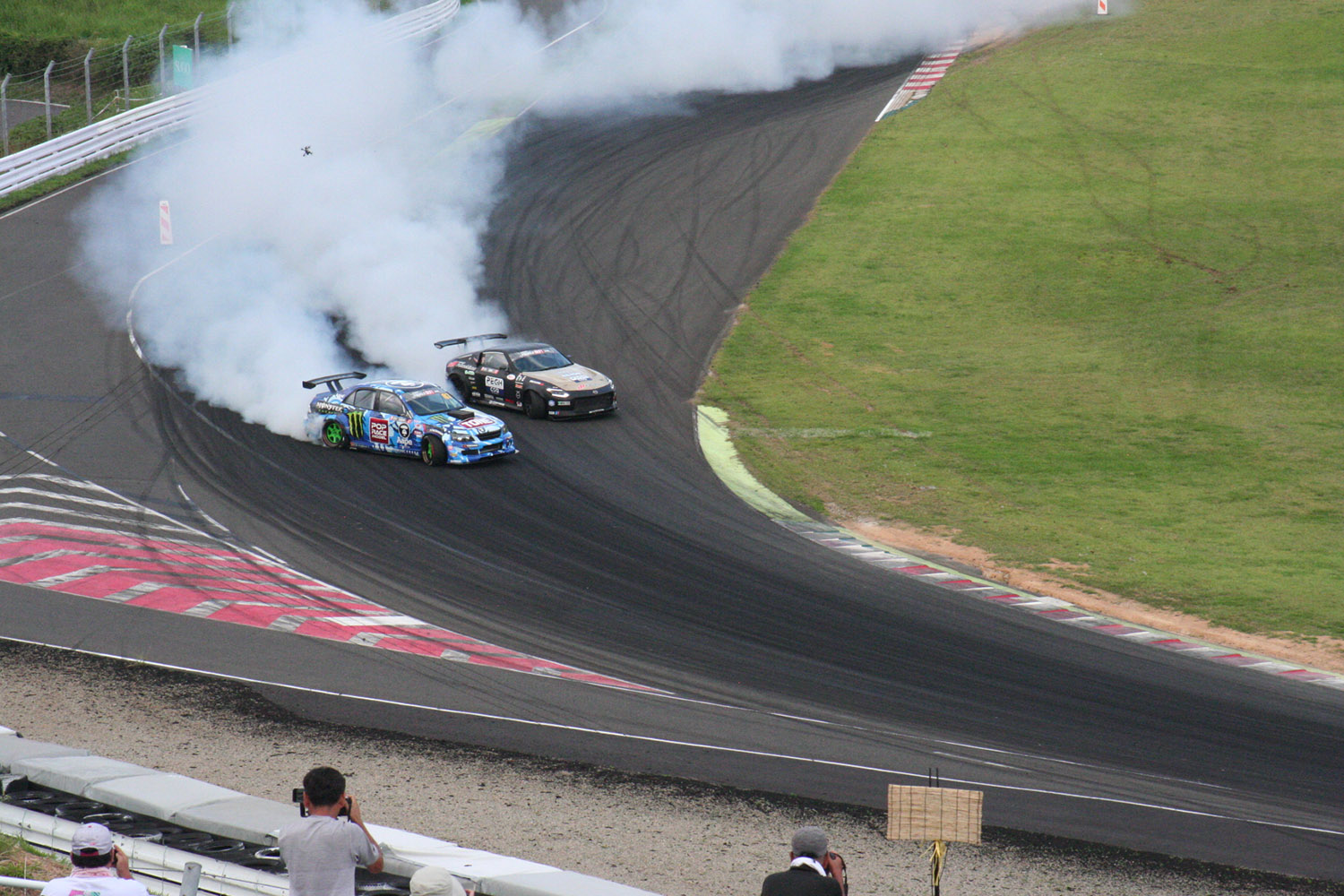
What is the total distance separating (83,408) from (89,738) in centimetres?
1469

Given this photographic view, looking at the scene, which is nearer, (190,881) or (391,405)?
(190,881)

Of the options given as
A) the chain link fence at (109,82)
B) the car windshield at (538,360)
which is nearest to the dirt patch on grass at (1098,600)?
the car windshield at (538,360)

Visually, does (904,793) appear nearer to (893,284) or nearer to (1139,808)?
(1139,808)

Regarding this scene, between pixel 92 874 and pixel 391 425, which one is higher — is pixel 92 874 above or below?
above

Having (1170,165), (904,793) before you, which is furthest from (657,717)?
(1170,165)

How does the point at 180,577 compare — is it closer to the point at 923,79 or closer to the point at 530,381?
the point at 530,381

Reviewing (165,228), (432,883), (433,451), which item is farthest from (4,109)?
(432,883)

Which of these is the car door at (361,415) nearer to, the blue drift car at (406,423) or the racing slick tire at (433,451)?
the blue drift car at (406,423)

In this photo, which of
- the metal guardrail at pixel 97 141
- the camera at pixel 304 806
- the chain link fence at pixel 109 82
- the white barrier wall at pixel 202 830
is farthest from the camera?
the chain link fence at pixel 109 82

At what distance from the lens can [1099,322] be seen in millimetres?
32062

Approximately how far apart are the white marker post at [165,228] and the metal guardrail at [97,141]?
5464 millimetres

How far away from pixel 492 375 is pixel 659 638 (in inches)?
460

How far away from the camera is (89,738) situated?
12.2 meters

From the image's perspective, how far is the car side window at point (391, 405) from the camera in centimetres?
2334
